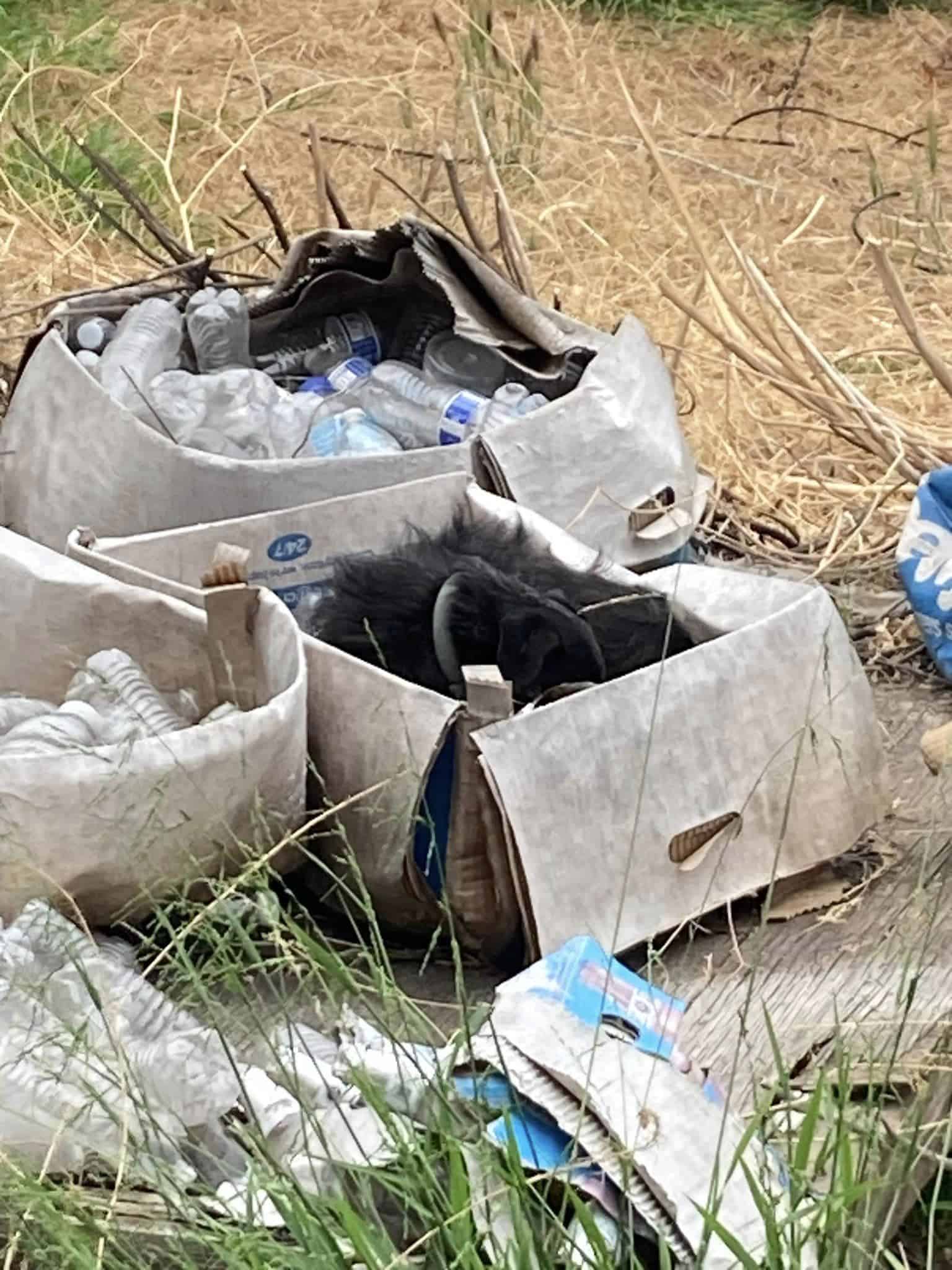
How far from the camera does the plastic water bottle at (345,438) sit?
2.60 metres

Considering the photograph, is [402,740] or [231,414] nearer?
[402,740]

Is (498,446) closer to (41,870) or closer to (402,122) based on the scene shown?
(41,870)

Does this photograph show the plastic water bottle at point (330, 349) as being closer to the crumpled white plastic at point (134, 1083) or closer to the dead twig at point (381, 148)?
the crumpled white plastic at point (134, 1083)

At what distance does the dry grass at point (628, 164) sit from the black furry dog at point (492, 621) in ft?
2.89

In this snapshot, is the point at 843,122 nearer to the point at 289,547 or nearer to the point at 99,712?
the point at 289,547

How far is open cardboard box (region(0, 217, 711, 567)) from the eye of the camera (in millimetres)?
2393

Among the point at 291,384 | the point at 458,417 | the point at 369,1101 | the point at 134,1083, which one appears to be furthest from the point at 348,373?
the point at 369,1101

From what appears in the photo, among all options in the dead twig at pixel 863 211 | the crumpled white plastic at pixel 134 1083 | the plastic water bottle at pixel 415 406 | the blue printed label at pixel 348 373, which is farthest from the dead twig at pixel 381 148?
the crumpled white plastic at pixel 134 1083

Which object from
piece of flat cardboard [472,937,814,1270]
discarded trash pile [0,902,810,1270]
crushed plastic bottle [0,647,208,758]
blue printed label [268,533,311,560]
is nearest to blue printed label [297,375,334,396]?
blue printed label [268,533,311,560]

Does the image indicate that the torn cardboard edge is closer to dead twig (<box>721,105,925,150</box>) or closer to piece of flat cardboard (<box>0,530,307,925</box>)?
piece of flat cardboard (<box>0,530,307,925</box>)

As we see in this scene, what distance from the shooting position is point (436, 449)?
2.40m

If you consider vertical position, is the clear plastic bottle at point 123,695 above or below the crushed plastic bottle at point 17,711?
above

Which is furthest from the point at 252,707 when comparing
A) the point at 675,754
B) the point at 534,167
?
the point at 534,167

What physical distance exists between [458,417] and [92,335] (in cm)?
58
